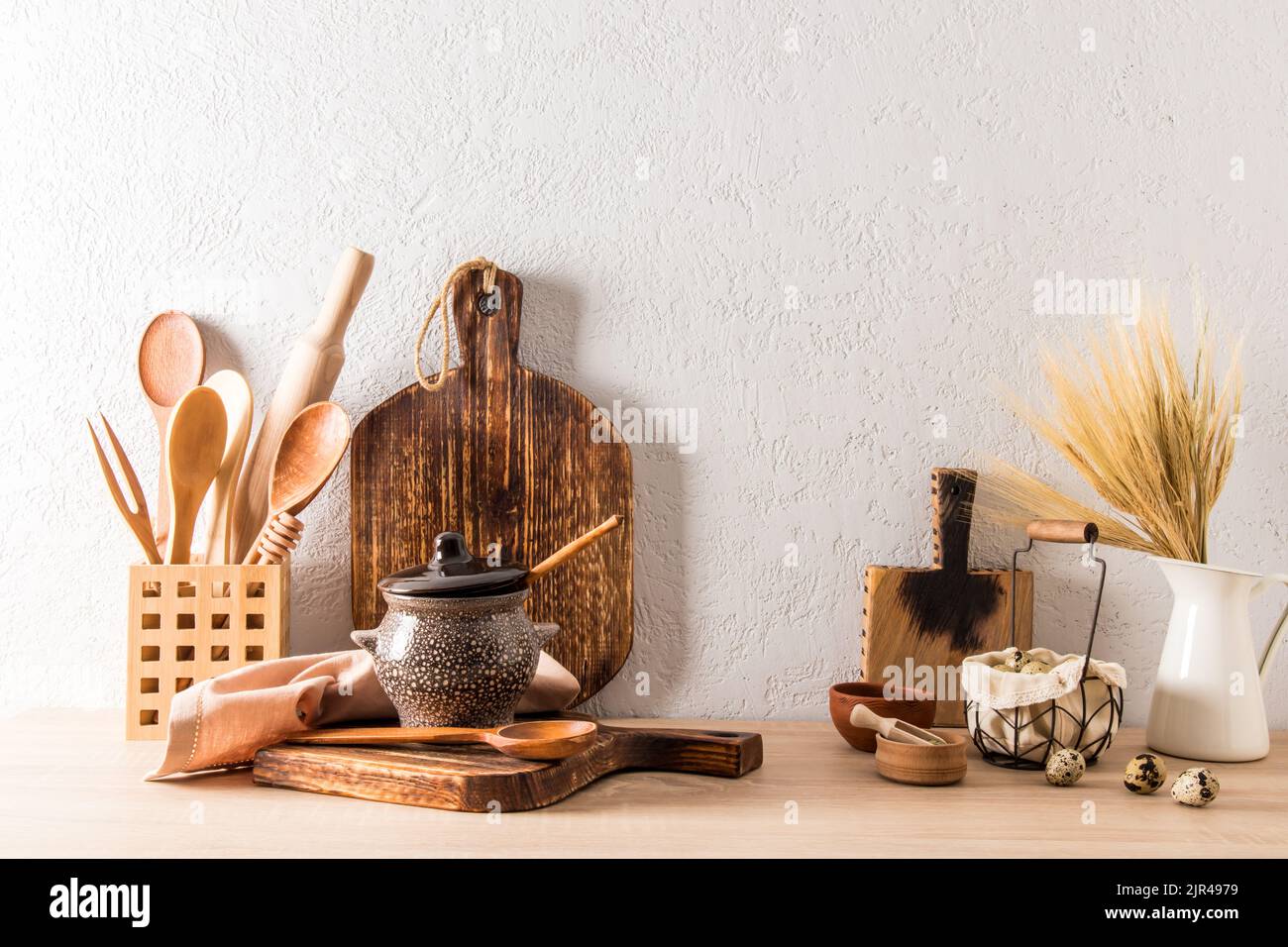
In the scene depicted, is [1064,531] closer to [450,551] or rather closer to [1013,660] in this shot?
[1013,660]

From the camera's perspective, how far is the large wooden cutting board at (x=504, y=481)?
3.63 feet

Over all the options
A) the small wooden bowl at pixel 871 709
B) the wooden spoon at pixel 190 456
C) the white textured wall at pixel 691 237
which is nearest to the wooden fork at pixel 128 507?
the wooden spoon at pixel 190 456

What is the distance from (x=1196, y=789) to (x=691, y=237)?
71 cm

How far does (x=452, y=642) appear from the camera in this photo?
89 cm

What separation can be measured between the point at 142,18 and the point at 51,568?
618 millimetres

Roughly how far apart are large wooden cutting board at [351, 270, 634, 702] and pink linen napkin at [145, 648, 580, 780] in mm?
79

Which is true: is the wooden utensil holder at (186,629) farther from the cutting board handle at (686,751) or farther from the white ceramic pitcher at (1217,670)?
the white ceramic pitcher at (1217,670)

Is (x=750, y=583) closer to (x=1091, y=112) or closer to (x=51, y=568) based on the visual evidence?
(x=1091, y=112)

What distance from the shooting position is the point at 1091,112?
44.1 inches

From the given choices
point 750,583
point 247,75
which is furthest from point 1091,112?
point 247,75

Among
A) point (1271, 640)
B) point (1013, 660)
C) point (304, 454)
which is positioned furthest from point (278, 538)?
point (1271, 640)
